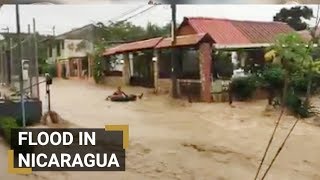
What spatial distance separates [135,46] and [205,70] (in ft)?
1.03

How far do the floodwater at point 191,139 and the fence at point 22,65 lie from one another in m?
0.07

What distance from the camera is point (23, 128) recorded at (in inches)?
64.8

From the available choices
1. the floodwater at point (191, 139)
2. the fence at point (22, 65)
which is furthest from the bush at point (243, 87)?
the fence at point (22, 65)

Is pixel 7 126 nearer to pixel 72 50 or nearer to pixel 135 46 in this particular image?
pixel 72 50

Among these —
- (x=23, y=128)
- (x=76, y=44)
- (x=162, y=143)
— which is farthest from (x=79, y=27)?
(x=162, y=143)

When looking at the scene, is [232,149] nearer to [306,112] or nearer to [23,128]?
[306,112]

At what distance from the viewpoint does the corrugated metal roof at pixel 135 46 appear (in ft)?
5.45

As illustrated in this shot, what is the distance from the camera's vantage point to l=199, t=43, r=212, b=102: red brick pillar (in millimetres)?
1638

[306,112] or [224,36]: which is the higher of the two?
[224,36]

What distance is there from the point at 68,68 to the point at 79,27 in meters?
0.18

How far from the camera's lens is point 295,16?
1683mm

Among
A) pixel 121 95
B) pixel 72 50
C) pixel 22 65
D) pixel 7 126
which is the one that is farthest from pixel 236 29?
pixel 7 126

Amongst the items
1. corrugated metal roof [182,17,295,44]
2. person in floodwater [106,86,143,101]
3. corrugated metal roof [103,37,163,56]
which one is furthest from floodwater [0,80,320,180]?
corrugated metal roof [182,17,295,44]

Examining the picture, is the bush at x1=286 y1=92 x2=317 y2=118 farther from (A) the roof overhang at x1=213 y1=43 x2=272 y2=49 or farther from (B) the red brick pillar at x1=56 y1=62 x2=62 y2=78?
(B) the red brick pillar at x1=56 y1=62 x2=62 y2=78
